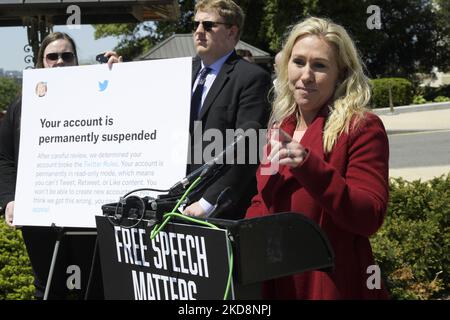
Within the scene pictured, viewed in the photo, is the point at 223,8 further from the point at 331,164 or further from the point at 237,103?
the point at 331,164

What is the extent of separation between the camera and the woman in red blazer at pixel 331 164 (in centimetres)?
196

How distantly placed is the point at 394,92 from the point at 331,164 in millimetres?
27129

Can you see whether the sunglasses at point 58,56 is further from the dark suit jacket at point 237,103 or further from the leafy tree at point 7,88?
the leafy tree at point 7,88

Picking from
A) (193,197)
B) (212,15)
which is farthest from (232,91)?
(193,197)

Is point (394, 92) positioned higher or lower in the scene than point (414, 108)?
higher

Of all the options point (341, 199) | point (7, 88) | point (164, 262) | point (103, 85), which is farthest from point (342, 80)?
point (7, 88)

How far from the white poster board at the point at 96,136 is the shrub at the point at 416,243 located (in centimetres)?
235

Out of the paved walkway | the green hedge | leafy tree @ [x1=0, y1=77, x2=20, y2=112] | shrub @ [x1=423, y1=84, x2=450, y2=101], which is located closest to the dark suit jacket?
the paved walkway

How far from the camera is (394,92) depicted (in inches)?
1111

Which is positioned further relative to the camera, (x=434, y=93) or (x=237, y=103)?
(x=434, y=93)

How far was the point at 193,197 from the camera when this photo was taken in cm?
218

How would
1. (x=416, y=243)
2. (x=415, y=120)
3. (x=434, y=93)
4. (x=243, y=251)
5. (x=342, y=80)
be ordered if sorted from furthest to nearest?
(x=434, y=93)
(x=415, y=120)
(x=416, y=243)
(x=342, y=80)
(x=243, y=251)

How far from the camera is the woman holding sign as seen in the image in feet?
12.5

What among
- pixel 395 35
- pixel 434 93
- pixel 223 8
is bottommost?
pixel 223 8
